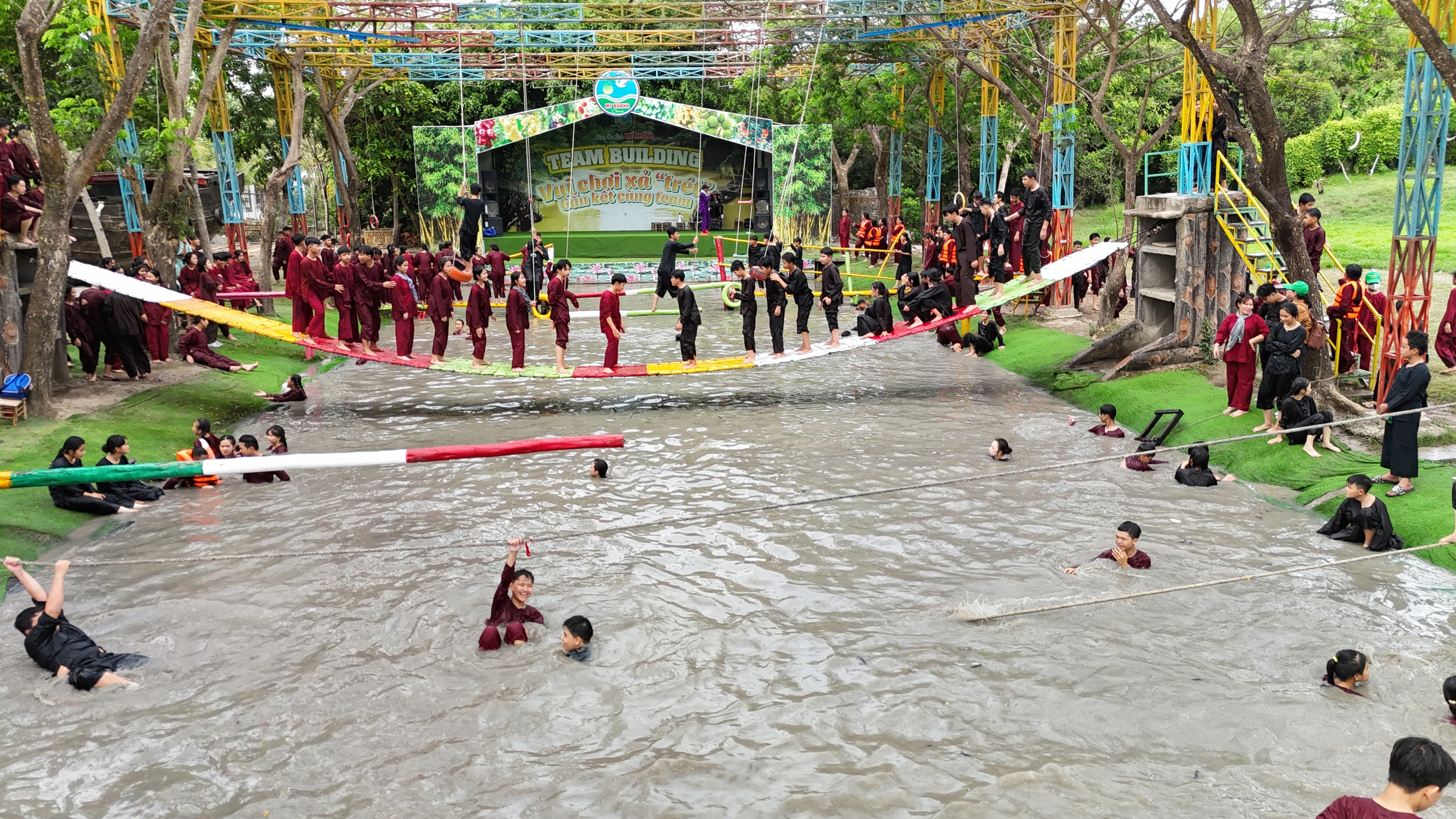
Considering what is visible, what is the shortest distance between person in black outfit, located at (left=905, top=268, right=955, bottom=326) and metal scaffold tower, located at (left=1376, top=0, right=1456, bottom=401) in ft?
19.3

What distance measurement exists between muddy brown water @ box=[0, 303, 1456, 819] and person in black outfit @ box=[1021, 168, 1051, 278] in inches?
150

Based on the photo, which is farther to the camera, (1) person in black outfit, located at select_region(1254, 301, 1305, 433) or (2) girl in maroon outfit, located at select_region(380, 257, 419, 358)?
(2) girl in maroon outfit, located at select_region(380, 257, 419, 358)

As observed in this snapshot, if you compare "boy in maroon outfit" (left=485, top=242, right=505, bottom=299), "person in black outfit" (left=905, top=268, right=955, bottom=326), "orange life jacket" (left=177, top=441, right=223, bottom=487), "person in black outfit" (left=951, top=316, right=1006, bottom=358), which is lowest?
"orange life jacket" (left=177, top=441, right=223, bottom=487)

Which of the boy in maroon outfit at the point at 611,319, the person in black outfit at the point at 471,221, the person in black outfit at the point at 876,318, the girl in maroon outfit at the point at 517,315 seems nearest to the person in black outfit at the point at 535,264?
the person in black outfit at the point at 471,221

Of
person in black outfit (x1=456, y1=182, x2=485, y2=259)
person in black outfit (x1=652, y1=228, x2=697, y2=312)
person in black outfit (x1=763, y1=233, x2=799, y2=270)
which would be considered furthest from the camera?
person in black outfit (x1=456, y1=182, x2=485, y2=259)

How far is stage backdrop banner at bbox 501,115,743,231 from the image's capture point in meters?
37.2

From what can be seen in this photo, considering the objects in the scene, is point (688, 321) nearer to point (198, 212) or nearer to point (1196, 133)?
point (1196, 133)

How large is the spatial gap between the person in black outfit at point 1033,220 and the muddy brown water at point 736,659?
3802 mm

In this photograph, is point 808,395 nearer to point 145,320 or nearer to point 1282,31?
point 1282,31

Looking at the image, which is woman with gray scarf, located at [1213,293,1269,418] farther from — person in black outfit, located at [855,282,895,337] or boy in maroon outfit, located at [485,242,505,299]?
boy in maroon outfit, located at [485,242,505,299]

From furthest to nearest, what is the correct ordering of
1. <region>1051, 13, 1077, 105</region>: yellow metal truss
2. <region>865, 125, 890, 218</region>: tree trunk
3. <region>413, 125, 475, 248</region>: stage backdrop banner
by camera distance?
<region>865, 125, 890, 218</region>: tree trunk, <region>413, 125, 475, 248</region>: stage backdrop banner, <region>1051, 13, 1077, 105</region>: yellow metal truss

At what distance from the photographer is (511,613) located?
857 cm

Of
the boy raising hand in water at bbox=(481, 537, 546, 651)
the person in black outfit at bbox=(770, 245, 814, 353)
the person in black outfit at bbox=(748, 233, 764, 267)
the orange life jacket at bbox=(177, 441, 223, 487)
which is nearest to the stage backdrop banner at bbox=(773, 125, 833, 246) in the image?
the person in black outfit at bbox=(748, 233, 764, 267)

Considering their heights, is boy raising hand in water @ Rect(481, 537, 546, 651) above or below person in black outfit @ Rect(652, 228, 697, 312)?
below
